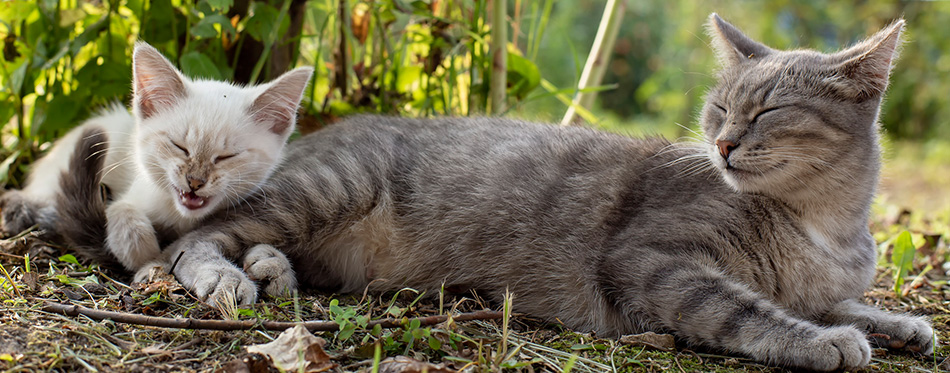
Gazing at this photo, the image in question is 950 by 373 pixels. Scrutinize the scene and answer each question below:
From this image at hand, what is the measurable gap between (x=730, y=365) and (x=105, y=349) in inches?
69.3

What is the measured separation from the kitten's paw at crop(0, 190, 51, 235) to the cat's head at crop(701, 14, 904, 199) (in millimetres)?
2658

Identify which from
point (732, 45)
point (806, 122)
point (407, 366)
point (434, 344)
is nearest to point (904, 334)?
point (806, 122)

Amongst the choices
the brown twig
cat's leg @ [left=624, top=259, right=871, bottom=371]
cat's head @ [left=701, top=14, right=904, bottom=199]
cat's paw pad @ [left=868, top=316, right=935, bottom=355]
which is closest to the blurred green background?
cat's head @ [left=701, top=14, right=904, bottom=199]

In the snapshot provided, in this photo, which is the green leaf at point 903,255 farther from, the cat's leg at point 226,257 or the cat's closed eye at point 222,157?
the cat's closed eye at point 222,157

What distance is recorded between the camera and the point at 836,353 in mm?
2012

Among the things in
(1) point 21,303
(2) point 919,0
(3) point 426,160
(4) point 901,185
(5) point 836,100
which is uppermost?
(2) point 919,0

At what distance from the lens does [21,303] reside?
2041 millimetres

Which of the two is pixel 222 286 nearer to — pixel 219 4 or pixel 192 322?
pixel 192 322

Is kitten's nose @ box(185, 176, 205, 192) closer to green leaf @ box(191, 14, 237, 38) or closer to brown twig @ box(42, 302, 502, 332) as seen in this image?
brown twig @ box(42, 302, 502, 332)

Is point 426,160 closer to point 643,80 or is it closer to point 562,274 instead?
point 562,274

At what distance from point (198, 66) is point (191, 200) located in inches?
34.4

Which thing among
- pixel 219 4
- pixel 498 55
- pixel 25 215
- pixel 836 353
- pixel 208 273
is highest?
pixel 219 4

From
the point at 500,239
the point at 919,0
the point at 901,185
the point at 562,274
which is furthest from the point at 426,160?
the point at 919,0

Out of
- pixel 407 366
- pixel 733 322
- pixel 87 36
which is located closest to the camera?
pixel 407 366
